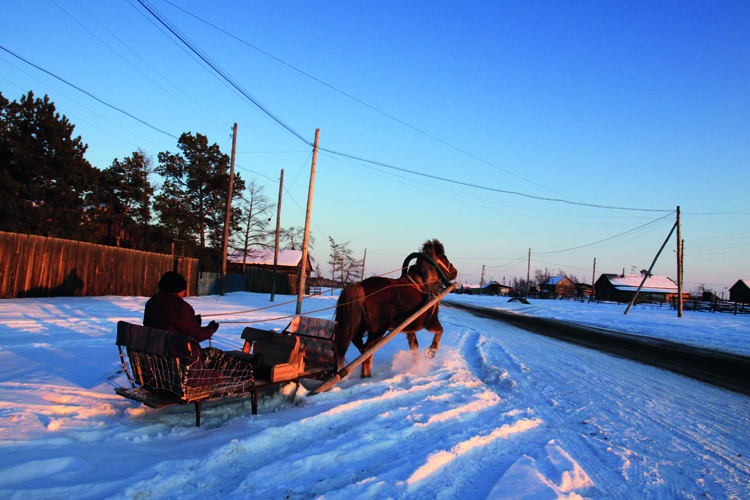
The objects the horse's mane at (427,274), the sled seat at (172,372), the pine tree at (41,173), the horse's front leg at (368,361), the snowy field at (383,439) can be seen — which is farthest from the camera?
the pine tree at (41,173)

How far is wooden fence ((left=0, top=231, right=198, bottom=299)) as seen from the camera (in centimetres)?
1257

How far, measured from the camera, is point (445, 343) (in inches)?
403

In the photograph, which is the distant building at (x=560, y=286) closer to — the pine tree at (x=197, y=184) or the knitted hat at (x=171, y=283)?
the pine tree at (x=197, y=184)

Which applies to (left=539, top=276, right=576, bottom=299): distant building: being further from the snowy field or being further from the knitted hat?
the knitted hat

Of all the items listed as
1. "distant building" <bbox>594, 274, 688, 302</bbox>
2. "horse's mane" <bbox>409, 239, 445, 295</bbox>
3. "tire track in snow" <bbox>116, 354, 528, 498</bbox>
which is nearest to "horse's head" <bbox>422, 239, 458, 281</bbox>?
"horse's mane" <bbox>409, 239, 445, 295</bbox>

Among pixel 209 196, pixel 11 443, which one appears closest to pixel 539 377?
pixel 11 443

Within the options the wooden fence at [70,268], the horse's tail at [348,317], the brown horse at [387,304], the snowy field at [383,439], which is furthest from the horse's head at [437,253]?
the wooden fence at [70,268]

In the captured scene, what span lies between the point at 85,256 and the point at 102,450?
49.3ft

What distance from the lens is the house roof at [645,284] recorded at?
5918cm

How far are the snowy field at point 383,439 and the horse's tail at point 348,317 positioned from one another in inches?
24.3

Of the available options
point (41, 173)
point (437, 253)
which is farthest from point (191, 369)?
point (41, 173)

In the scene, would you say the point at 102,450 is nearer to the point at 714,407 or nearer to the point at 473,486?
the point at 473,486

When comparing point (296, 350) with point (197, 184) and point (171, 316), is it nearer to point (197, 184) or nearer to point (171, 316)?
point (171, 316)

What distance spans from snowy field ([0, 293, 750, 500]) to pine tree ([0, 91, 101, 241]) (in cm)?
1448
